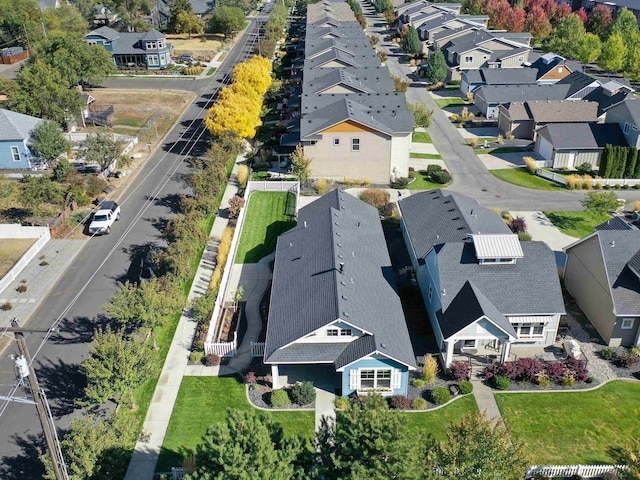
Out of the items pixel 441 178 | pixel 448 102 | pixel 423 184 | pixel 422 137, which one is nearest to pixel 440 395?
pixel 423 184

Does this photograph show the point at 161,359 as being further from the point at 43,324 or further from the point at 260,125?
the point at 260,125

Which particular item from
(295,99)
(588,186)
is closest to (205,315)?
(588,186)

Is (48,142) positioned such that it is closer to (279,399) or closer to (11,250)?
(11,250)

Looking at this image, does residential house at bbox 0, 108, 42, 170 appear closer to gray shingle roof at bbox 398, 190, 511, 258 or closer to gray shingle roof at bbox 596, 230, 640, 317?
gray shingle roof at bbox 398, 190, 511, 258

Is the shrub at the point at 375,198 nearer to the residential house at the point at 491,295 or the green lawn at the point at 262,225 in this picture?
the green lawn at the point at 262,225

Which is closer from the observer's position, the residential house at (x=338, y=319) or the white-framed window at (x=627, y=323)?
the residential house at (x=338, y=319)

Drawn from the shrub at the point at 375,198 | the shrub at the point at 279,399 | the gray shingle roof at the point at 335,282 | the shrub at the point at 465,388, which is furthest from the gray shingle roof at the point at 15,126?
the shrub at the point at 465,388
